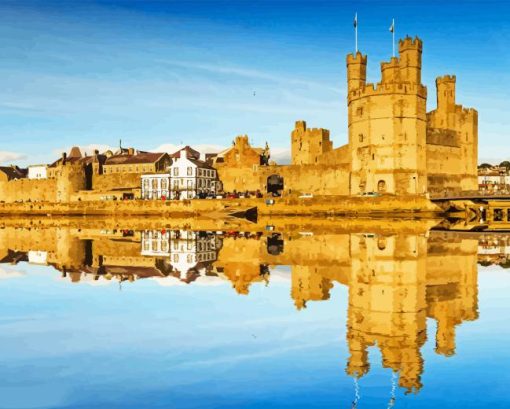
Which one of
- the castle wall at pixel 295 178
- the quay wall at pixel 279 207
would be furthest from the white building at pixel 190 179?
the quay wall at pixel 279 207

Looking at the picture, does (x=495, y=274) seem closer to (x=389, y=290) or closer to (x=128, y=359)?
(x=389, y=290)

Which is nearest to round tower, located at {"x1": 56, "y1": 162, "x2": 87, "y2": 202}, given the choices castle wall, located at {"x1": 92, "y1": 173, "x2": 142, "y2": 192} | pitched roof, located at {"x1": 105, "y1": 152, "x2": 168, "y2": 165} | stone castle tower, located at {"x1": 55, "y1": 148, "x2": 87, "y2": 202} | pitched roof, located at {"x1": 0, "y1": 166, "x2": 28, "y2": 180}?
stone castle tower, located at {"x1": 55, "y1": 148, "x2": 87, "y2": 202}

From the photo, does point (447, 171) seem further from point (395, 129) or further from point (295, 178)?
point (295, 178)

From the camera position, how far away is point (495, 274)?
17.5 m

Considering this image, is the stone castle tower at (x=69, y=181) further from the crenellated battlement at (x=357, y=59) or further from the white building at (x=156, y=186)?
the crenellated battlement at (x=357, y=59)

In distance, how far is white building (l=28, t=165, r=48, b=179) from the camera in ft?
323

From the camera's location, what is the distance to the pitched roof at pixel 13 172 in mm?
98312

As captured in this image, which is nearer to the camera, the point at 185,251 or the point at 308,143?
the point at 185,251

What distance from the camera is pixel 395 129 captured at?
55.5 metres

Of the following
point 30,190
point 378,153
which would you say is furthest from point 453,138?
point 30,190

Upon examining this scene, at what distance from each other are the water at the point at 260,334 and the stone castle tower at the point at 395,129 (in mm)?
35694

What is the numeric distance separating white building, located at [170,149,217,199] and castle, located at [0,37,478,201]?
1.89 meters

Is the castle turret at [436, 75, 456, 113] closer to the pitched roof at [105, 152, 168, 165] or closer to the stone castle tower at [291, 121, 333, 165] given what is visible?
the stone castle tower at [291, 121, 333, 165]

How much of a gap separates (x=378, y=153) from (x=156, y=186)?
2603cm
